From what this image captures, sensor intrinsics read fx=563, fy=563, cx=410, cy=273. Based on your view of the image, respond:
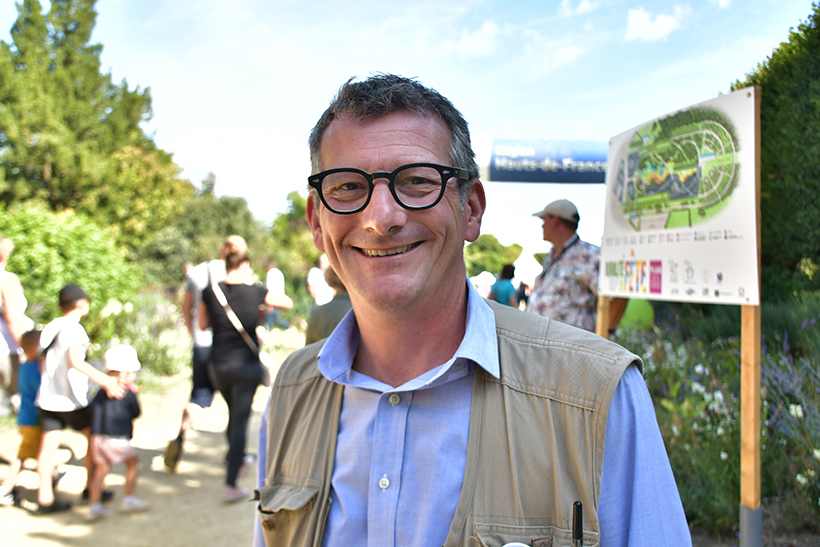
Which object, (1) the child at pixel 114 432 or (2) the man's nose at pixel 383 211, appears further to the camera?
(1) the child at pixel 114 432

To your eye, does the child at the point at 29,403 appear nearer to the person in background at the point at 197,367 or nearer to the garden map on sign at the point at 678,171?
the person in background at the point at 197,367

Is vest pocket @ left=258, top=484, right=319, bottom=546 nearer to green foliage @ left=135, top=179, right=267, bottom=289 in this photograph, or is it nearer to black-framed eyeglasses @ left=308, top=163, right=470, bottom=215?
black-framed eyeglasses @ left=308, top=163, right=470, bottom=215

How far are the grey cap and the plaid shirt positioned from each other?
144 mm

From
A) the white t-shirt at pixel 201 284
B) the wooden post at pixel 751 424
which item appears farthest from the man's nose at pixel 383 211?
the white t-shirt at pixel 201 284

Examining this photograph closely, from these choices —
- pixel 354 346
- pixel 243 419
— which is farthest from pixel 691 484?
pixel 243 419

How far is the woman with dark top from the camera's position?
4.32 metres

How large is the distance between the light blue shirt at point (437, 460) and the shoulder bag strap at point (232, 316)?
3199 millimetres

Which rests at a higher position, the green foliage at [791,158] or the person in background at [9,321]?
the green foliage at [791,158]

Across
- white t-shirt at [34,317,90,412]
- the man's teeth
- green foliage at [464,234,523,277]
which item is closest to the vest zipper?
the man's teeth

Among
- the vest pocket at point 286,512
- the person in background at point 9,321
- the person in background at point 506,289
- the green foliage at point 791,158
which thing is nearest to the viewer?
the vest pocket at point 286,512

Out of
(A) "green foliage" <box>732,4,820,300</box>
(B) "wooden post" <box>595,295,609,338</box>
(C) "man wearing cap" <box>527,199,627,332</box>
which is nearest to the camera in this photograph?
(B) "wooden post" <box>595,295,609,338</box>

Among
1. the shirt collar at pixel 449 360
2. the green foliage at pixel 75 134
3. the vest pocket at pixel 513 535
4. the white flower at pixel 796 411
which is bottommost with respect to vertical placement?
the vest pocket at pixel 513 535

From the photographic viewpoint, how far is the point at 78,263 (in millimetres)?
8672

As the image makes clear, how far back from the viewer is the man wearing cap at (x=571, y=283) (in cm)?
414
